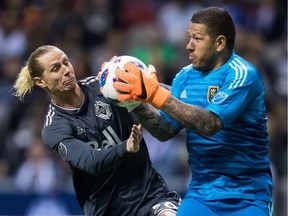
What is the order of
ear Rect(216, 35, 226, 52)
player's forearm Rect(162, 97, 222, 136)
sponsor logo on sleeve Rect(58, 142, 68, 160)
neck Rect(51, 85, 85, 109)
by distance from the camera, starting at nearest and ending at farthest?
player's forearm Rect(162, 97, 222, 136) < ear Rect(216, 35, 226, 52) < sponsor logo on sleeve Rect(58, 142, 68, 160) < neck Rect(51, 85, 85, 109)

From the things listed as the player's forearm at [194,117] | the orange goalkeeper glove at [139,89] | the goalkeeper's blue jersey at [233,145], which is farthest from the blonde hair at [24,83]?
the player's forearm at [194,117]

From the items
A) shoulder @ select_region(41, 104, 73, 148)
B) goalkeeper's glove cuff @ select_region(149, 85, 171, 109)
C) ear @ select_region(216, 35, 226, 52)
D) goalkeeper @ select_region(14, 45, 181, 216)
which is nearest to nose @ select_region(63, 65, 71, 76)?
goalkeeper @ select_region(14, 45, 181, 216)

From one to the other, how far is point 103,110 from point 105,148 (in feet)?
0.93

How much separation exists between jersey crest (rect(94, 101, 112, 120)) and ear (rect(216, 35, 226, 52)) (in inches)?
39.6

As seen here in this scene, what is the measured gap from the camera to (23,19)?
1222 centimetres

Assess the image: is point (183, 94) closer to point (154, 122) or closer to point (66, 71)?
point (154, 122)

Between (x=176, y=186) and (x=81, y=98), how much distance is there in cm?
363

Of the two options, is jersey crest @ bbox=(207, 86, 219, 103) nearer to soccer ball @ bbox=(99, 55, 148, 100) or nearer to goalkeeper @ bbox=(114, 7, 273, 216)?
goalkeeper @ bbox=(114, 7, 273, 216)

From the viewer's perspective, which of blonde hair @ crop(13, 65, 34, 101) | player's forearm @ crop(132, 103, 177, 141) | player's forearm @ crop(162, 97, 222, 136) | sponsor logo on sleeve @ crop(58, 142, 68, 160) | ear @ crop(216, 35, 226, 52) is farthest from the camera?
blonde hair @ crop(13, 65, 34, 101)

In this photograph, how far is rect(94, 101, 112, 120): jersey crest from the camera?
5.81 m

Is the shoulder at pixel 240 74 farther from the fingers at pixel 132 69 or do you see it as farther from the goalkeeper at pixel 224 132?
the fingers at pixel 132 69

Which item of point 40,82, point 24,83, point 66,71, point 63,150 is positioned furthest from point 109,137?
point 24,83

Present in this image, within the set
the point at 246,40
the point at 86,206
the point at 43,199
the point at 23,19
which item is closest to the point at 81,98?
the point at 86,206

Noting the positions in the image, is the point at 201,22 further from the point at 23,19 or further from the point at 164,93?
the point at 23,19
